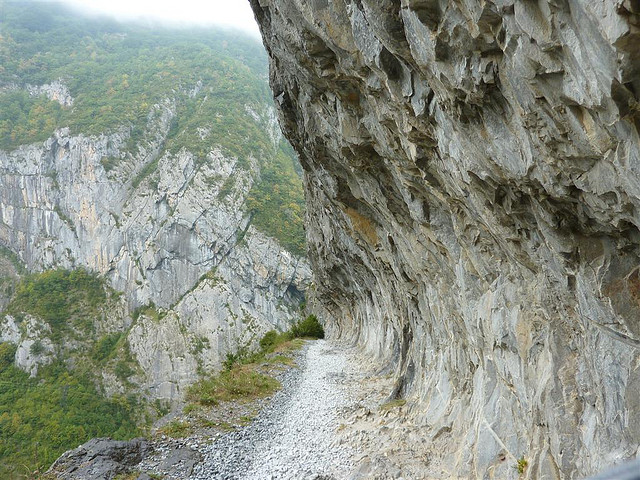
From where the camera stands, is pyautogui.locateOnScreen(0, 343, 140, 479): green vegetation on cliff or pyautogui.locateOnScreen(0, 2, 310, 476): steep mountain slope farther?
pyautogui.locateOnScreen(0, 2, 310, 476): steep mountain slope

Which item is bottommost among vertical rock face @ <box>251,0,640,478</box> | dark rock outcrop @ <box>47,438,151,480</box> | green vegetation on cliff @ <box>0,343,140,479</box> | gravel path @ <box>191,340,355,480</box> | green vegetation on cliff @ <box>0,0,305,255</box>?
green vegetation on cliff @ <box>0,343,140,479</box>

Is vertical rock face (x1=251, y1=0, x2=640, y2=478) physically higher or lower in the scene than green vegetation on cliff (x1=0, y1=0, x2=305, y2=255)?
lower

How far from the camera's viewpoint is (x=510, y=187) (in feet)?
17.9

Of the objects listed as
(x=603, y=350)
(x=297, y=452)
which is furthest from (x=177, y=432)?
(x=603, y=350)

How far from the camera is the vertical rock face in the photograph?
11.2 feet

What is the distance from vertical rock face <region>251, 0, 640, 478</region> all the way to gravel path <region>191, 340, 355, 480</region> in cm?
297

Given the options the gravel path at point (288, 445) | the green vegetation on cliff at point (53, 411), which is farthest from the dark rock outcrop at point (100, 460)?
the green vegetation on cliff at point (53, 411)

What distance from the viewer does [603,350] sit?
4551 millimetres

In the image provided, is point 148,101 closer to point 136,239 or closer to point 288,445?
point 136,239

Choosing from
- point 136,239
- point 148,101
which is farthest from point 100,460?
point 148,101

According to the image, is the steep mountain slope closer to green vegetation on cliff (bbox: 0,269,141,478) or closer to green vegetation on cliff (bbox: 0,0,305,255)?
green vegetation on cliff (bbox: 0,269,141,478)

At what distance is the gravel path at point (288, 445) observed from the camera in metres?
9.85

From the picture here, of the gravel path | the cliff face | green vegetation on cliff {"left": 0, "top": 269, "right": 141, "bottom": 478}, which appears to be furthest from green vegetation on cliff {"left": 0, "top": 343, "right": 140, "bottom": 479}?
the gravel path

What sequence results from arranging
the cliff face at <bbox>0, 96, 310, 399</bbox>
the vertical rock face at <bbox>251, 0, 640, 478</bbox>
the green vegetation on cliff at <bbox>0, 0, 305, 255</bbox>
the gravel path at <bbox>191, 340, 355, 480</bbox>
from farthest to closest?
the green vegetation on cliff at <bbox>0, 0, 305, 255</bbox>
the cliff face at <bbox>0, 96, 310, 399</bbox>
the gravel path at <bbox>191, 340, 355, 480</bbox>
the vertical rock face at <bbox>251, 0, 640, 478</bbox>
